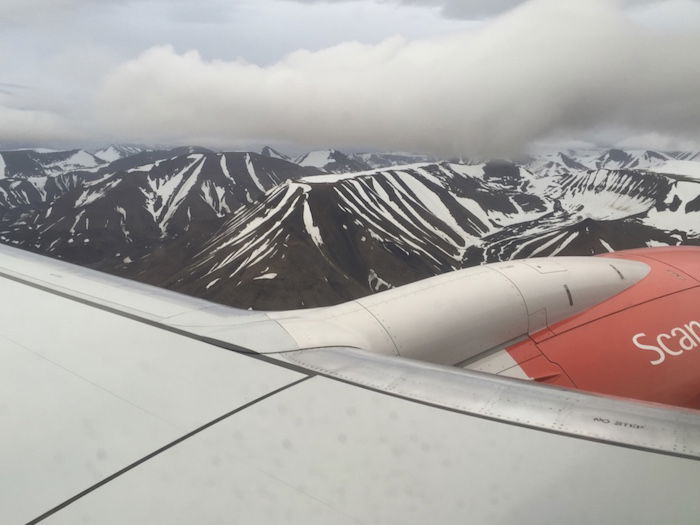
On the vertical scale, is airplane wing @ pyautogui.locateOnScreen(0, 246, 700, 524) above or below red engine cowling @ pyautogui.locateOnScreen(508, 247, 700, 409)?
above

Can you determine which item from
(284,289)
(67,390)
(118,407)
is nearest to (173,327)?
(67,390)

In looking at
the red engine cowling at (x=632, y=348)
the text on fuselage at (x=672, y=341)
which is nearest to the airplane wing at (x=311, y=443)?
the red engine cowling at (x=632, y=348)

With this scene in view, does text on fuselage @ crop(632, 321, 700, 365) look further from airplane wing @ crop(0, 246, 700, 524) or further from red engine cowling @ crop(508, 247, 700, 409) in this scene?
airplane wing @ crop(0, 246, 700, 524)

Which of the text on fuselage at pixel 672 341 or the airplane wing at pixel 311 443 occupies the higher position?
the airplane wing at pixel 311 443

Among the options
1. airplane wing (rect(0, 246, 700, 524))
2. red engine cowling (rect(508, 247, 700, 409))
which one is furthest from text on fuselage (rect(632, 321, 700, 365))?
airplane wing (rect(0, 246, 700, 524))

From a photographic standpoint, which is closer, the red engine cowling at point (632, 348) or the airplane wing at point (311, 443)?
the airplane wing at point (311, 443)

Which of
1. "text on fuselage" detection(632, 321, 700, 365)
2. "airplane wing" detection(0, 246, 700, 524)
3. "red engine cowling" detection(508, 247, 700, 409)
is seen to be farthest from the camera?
"text on fuselage" detection(632, 321, 700, 365)

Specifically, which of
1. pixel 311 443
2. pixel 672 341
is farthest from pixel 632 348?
pixel 311 443

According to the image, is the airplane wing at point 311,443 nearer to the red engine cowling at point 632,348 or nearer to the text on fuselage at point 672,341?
the red engine cowling at point 632,348
